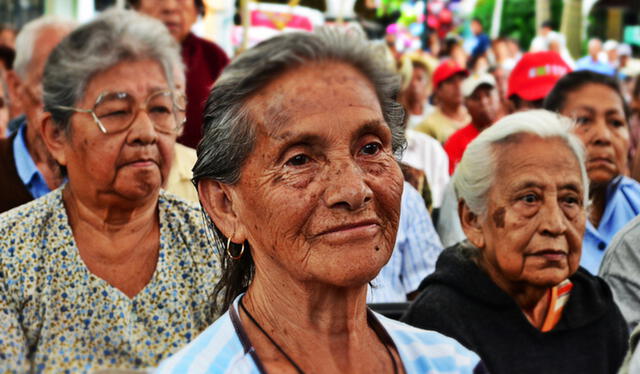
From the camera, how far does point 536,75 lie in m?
5.88

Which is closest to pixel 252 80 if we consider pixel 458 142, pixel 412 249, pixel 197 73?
pixel 412 249

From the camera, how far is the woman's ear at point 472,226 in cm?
313

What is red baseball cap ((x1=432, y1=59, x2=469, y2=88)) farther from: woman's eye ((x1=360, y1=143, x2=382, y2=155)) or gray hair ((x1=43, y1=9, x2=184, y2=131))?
woman's eye ((x1=360, y1=143, x2=382, y2=155))

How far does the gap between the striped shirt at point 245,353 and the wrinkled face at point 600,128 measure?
7.77 feet

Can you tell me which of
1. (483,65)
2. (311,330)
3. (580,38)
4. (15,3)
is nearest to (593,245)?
(311,330)

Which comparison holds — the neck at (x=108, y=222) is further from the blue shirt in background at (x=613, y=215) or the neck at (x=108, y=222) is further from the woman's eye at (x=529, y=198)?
the blue shirt in background at (x=613, y=215)

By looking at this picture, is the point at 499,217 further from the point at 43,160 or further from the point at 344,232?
the point at 43,160

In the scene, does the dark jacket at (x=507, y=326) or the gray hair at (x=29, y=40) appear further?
the gray hair at (x=29, y=40)

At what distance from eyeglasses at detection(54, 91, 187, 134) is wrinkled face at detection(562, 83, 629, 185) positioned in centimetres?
196

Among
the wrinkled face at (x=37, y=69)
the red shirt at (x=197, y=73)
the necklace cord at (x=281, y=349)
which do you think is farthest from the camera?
the red shirt at (x=197, y=73)

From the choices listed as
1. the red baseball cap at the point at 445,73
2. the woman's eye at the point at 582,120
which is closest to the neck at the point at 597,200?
the woman's eye at the point at 582,120

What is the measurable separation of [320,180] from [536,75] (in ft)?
14.5

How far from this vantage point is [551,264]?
9.80 ft

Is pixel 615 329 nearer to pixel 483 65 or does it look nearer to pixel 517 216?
pixel 517 216
